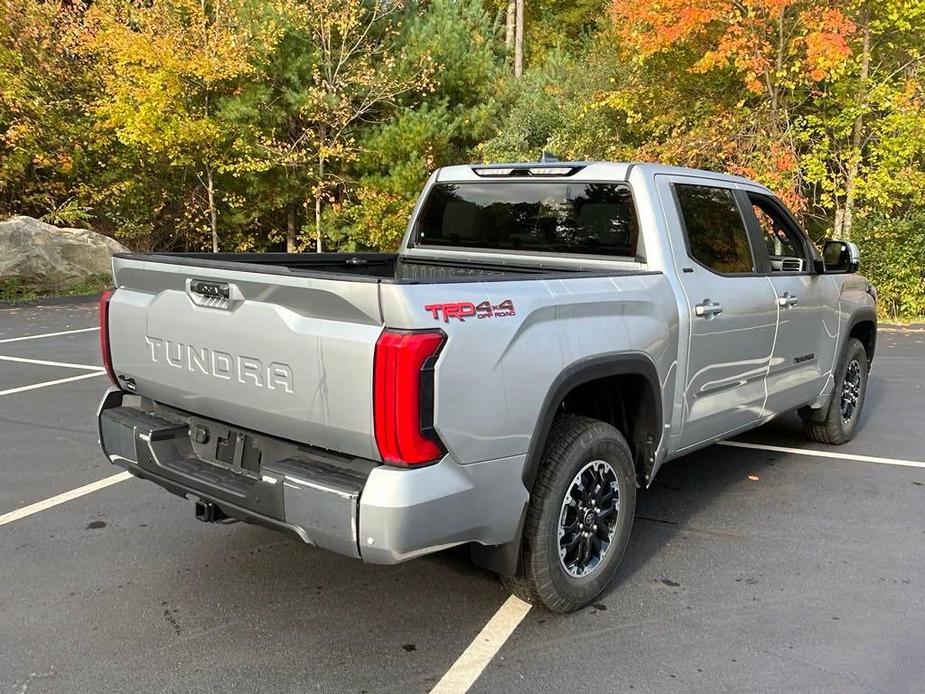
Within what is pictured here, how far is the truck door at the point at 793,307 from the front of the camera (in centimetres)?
457

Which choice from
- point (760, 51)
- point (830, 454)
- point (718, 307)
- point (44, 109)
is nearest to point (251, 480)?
point (718, 307)

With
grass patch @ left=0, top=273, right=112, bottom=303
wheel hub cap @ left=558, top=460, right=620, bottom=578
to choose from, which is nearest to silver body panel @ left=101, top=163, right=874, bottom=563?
wheel hub cap @ left=558, top=460, right=620, bottom=578

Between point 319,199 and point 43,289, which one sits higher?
point 319,199

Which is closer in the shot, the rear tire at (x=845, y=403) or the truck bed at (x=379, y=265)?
the truck bed at (x=379, y=265)

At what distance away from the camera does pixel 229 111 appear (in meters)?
15.7

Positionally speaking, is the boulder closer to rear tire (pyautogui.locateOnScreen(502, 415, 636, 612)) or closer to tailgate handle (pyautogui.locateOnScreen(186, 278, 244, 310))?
tailgate handle (pyautogui.locateOnScreen(186, 278, 244, 310))

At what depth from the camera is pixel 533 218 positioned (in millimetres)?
4258

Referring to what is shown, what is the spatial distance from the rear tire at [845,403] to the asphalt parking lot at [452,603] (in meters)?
0.65

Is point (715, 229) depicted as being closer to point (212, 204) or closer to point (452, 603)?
point (452, 603)

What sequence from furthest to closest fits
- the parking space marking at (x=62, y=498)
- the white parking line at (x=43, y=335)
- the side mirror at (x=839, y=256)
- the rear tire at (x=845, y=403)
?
the white parking line at (x=43, y=335) < the rear tire at (x=845, y=403) < the side mirror at (x=839, y=256) < the parking space marking at (x=62, y=498)

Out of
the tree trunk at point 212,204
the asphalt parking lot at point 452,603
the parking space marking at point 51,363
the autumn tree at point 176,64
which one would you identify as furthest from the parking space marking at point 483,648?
the tree trunk at point 212,204

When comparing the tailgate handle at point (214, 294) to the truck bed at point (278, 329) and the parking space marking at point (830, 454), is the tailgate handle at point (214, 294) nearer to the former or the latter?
the truck bed at point (278, 329)

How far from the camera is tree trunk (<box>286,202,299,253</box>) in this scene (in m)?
18.9

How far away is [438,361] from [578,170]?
1955 mm
